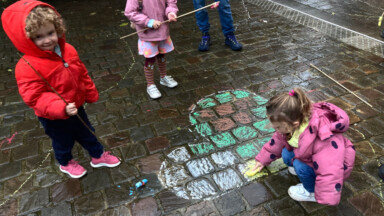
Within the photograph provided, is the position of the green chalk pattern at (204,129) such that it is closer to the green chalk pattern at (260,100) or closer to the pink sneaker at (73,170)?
the green chalk pattern at (260,100)

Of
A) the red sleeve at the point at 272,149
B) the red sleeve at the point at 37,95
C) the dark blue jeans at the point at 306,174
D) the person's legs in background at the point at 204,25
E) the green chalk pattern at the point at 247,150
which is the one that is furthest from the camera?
the person's legs in background at the point at 204,25

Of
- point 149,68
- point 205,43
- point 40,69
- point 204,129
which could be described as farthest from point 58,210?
point 205,43

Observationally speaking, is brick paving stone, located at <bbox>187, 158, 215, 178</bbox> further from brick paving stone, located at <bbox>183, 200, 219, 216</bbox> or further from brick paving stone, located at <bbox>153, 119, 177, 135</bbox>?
brick paving stone, located at <bbox>153, 119, 177, 135</bbox>

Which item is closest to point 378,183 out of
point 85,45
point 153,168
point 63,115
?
point 153,168

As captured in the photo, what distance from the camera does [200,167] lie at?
8.16 feet

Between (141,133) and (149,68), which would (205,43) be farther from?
(141,133)

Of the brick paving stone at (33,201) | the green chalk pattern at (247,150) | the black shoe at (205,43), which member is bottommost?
the green chalk pattern at (247,150)

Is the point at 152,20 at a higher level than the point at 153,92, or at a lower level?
higher

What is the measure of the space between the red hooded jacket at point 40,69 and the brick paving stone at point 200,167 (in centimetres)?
116

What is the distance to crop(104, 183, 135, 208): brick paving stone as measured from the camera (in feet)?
7.29

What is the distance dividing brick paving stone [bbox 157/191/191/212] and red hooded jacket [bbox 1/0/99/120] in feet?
3.27

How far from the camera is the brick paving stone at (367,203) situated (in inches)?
80.6

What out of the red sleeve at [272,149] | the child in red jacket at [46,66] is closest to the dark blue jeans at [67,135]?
the child in red jacket at [46,66]

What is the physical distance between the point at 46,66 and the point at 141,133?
1.29m
